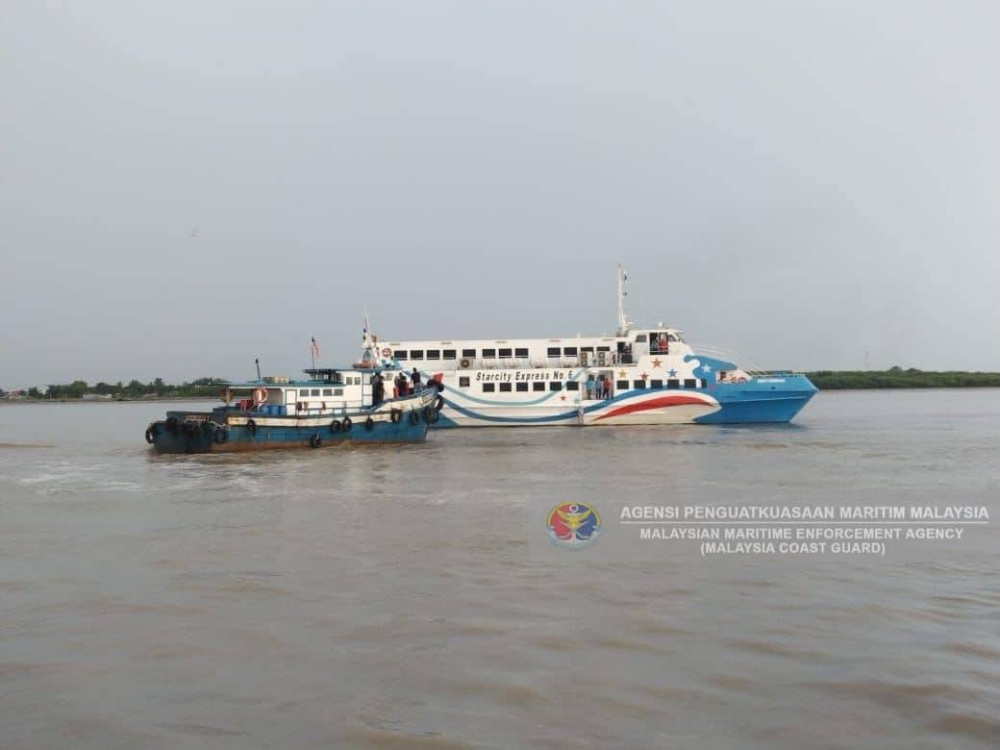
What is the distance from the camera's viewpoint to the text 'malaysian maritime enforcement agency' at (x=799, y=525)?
952cm

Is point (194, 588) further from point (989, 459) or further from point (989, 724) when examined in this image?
point (989, 459)

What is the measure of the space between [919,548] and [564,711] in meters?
6.51

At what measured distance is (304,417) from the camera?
26.0 metres

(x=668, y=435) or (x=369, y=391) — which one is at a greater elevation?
(x=369, y=391)

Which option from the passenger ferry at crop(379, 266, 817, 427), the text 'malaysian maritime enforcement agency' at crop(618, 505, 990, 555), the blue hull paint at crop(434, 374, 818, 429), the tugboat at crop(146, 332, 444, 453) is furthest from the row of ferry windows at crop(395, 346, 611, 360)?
the text 'malaysian maritime enforcement agency' at crop(618, 505, 990, 555)

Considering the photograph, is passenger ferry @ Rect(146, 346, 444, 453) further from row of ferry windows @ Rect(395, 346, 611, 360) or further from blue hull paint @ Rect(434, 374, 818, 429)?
blue hull paint @ Rect(434, 374, 818, 429)

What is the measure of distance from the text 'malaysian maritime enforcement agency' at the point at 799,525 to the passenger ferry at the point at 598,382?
21.0 metres

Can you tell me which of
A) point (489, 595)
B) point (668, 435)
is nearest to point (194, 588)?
point (489, 595)

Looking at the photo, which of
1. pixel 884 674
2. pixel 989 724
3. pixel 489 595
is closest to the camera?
pixel 989 724

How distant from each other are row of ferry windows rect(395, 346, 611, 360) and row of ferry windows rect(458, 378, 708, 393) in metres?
1.41

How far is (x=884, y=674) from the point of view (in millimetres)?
5258

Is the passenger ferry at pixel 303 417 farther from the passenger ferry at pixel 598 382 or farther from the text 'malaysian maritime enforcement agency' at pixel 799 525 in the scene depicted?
the text 'malaysian maritime enforcement agency' at pixel 799 525

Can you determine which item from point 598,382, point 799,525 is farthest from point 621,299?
point 799,525

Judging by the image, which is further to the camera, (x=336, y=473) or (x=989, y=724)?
(x=336, y=473)
